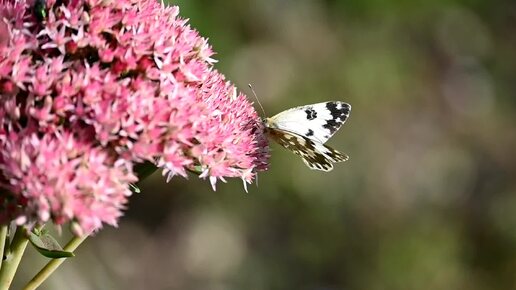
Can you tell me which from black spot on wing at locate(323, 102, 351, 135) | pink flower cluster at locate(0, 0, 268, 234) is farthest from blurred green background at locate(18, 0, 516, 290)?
Result: pink flower cluster at locate(0, 0, 268, 234)

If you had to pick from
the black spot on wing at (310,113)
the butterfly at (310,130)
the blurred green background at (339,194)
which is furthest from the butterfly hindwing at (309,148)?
the blurred green background at (339,194)

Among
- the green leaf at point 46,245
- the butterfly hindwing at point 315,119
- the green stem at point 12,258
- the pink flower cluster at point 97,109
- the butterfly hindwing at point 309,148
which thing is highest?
the butterfly hindwing at point 315,119

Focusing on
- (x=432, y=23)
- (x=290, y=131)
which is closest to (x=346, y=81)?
(x=432, y=23)

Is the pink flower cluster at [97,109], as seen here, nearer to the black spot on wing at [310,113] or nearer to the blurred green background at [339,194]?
the black spot on wing at [310,113]

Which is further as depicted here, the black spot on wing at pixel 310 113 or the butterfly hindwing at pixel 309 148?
the black spot on wing at pixel 310 113

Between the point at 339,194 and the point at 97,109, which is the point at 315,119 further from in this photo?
the point at 339,194

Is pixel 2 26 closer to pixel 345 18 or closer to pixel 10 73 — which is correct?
pixel 10 73
